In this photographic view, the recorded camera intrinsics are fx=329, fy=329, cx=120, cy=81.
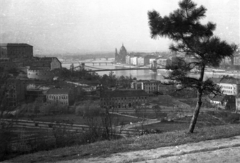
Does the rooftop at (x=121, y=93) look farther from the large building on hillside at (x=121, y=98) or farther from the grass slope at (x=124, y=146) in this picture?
the grass slope at (x=124, y=146)

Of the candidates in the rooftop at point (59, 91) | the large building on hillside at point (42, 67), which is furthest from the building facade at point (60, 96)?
the large building on hillside at point (42, 67)

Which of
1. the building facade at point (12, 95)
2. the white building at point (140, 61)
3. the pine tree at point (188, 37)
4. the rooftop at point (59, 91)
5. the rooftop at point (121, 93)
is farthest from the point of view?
the white building at point (140, 61)

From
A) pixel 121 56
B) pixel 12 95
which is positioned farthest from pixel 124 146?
pixel 121 56

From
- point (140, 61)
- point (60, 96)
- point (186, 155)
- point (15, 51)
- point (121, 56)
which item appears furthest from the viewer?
point (121, 56)

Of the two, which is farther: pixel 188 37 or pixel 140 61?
pixel 140 61

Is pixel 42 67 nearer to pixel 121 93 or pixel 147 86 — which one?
pixel 147 86

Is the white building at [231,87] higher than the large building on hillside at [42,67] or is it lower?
lower

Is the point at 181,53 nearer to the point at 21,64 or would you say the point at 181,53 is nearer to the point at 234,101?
the point at 234,101
